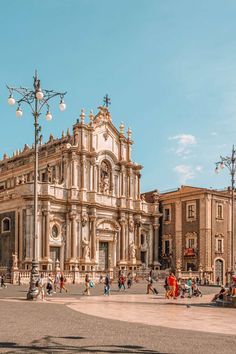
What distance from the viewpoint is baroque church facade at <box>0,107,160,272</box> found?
53.0 metres

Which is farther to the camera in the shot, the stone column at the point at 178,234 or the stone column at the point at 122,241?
the stone column at the point at 178,234

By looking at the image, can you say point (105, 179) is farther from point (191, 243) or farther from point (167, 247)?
point (191, 243)

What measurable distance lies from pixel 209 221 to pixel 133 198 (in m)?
9.03

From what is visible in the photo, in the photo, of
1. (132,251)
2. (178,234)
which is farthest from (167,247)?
(132,251)

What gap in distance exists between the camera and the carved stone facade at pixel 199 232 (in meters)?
59.8

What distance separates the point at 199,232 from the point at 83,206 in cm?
1323

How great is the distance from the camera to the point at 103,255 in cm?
5994

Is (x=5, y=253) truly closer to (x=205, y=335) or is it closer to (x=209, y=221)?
(x=209, y=221)

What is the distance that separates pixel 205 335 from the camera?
14.8 meters

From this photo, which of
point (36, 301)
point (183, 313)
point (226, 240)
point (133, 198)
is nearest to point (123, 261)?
point (133, 198)

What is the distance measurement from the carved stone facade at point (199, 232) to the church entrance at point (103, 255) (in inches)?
300

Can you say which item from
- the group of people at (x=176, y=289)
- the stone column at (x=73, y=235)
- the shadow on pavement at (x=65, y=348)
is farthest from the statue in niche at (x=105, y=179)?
the shadow on pavement at (x=65, y=348)

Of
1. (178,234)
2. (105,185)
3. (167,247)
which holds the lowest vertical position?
(167,247)

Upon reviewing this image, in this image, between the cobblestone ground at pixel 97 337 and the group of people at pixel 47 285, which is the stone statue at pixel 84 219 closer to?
the group of people at pixel 47 285
